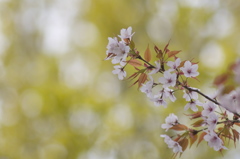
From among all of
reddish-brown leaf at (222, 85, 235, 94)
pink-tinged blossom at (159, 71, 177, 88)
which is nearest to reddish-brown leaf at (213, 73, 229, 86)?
reddish-brown leaf at (222, 85, 235, 94)

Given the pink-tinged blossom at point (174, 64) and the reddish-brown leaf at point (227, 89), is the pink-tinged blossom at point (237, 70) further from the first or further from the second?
the pink-tinged blossom at point (174, 64)

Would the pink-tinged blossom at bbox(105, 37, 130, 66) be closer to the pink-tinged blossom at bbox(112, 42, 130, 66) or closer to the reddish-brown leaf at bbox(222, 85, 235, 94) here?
the pink-tinged blossom at bbox(112, 42, 130, 66)

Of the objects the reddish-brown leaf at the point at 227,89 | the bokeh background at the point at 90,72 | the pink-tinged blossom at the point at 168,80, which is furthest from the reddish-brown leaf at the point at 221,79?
the bokeh background at the point at 90,72

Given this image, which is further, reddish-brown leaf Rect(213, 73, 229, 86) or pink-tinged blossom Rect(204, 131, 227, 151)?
pink-tinged blossom Rect(204, 131, 227, 151)

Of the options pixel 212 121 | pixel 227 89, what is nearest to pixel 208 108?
pixel 212 121

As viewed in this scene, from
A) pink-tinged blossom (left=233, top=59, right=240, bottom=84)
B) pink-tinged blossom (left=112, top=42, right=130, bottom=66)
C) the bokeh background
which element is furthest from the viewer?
the bokeh background
